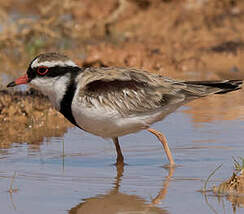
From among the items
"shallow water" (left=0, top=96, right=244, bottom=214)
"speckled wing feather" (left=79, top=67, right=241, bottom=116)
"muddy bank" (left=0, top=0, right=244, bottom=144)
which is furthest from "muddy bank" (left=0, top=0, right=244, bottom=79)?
"speckled wing feather" (left=79, top=67, right=241, bottom=116)

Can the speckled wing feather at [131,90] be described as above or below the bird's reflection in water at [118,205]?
above

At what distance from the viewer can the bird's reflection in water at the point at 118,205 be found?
5.24 meters

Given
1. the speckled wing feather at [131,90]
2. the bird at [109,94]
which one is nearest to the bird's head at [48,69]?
the bird at [109,94]

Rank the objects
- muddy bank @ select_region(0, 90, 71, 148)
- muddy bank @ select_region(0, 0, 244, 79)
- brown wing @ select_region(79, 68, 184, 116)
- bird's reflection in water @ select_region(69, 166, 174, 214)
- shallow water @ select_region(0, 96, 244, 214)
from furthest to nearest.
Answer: muddy bank @ select_region(0, 0, 244, 79), muddy bank @ select_region(0, 90, 71, 148), brown wing @ select_region(79, 68, 184, 116), shallow water @ select_region(0, 96, 244, 214), bird's reflection in water @ select_region(69, 166, 174, 214)

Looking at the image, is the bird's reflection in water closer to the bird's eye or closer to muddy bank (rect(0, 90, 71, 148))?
the bird's eye

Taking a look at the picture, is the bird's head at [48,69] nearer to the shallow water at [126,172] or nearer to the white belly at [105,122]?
the white belly at [105,122]

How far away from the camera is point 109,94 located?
6758 millimetres

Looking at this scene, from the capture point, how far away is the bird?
657cm

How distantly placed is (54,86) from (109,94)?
57 cm

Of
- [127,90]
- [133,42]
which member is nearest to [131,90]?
[127,90]

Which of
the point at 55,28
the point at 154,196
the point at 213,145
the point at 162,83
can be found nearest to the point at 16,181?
the point at 154,196

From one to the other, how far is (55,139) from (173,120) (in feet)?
5.44

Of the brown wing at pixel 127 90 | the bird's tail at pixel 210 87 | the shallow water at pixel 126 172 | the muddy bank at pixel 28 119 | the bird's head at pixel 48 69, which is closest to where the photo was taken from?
the shallow water at pixel 126 172

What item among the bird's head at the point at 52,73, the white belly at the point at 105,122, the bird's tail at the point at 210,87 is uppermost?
the bird's head at the point at 52,73
